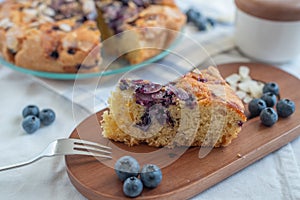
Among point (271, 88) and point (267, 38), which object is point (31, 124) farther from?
point (267, 38)

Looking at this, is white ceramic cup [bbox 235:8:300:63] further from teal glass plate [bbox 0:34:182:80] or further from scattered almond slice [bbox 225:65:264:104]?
teal glass plate [bbox 0:34:182:80]

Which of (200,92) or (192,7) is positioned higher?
(200,92)

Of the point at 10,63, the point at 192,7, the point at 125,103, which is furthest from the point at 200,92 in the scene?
the point at 192,7

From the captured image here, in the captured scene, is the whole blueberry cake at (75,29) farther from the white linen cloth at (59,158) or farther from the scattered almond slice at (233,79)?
the scattered almond slice at (233,79)

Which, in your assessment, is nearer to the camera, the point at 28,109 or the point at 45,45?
the point at 28,109

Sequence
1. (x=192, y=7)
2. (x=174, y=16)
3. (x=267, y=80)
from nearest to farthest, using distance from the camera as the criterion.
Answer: (x=267, y=80) < (x=174, y=16) < (x=192, y=7)

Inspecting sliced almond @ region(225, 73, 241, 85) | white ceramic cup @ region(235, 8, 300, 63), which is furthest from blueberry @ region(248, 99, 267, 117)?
white ceramic cup @ region(235, 8, 300, 63)

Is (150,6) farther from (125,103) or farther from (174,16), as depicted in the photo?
(125,103)
